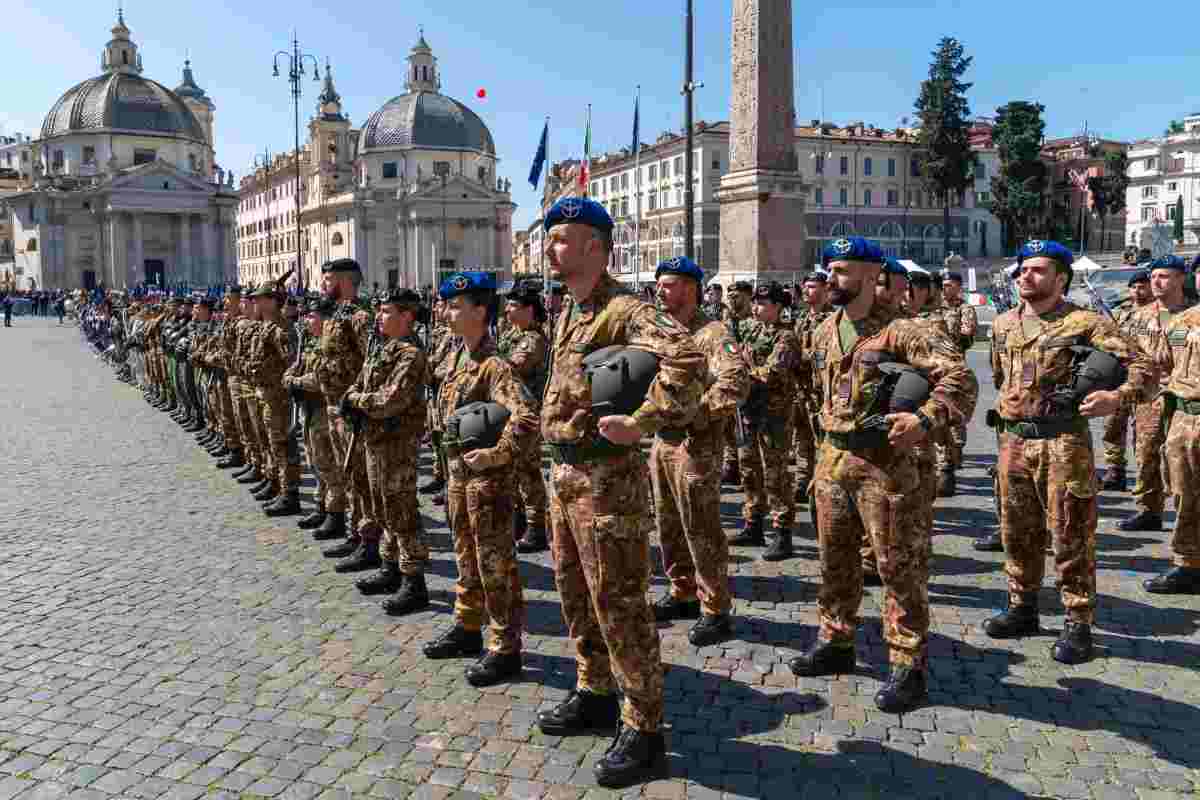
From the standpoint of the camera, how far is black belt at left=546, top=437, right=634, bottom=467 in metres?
3.87

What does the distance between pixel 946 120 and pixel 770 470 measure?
70600mm

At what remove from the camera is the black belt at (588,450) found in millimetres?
3865

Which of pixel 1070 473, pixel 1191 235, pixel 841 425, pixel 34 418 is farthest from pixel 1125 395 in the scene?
pixel 1191 235

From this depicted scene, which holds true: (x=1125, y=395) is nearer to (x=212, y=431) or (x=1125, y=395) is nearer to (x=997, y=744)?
(x=997, y=744)

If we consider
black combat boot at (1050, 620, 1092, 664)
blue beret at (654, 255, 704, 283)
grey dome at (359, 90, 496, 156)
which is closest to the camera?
black combat boot at (1050, 620, 1092, 664)

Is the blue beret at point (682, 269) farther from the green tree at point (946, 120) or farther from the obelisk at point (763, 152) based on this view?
the green tree at point (946, 120)

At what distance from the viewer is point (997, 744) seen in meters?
4.14

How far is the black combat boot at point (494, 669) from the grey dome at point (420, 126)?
99.2 m

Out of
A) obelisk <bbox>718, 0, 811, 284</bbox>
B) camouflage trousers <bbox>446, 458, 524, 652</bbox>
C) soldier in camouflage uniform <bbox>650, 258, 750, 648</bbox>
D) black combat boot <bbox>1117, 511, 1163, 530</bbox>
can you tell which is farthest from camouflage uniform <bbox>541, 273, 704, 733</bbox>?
obelisk <bbox>718, 0, 811, 284</bbox>

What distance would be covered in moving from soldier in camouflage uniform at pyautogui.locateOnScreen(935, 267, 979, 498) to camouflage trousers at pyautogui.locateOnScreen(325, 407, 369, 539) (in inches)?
183

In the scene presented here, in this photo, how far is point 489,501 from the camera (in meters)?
4.84

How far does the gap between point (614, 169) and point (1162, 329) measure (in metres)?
83.6

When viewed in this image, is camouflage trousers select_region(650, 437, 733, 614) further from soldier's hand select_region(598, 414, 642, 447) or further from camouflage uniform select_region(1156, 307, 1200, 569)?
camouflage uniform select_region(1156, 307, 1200, 569)

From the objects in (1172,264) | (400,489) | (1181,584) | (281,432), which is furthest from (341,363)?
(1172,264)
